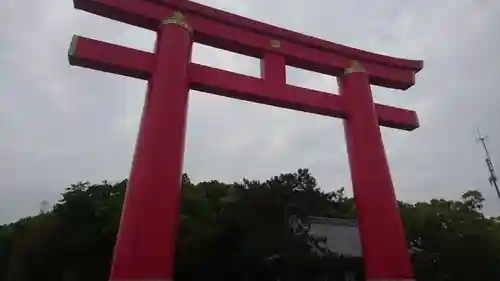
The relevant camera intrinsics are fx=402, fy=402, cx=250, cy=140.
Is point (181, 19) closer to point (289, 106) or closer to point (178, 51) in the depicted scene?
point (178, 51)

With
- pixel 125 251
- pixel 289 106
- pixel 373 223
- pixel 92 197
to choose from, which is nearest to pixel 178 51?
pixel 289 106

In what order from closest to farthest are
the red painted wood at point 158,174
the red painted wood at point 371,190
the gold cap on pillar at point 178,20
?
the red painted wood at point 158,174 < the red painted wood at point 371,190 < the gold cap on pillar at point 178,20

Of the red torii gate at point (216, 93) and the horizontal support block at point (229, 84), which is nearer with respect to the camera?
the red torii gate at point (216, 93)

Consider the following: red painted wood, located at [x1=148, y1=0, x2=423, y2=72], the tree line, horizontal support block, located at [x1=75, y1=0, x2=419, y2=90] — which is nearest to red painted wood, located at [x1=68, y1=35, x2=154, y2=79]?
horizontal support block, located at [x1=75, y1=0, x2=419, y2=90]

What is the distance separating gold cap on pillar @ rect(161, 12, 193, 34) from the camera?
5793mm

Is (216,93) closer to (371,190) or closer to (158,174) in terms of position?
(158,174)

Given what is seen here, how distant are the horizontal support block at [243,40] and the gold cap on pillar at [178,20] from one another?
9 centimetres

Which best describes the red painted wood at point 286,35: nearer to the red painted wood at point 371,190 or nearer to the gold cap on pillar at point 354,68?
the gold cap on pillar at point 354,68

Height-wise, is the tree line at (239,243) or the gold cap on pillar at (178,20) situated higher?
the gold cap on pillar at (178,20)

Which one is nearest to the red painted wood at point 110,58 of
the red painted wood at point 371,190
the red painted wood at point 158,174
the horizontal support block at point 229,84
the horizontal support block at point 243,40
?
the horizontal support block at point 229,84

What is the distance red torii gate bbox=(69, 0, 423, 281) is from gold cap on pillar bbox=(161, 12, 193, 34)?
1 centimetres

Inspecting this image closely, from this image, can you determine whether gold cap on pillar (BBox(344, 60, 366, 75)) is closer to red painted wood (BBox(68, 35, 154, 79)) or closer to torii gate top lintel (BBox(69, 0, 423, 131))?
torii gate top lintel (BBox(69, 0, 423, 131))

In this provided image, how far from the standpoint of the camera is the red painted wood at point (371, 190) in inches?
222

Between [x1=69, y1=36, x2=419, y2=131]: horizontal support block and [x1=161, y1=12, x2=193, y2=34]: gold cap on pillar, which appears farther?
[x1=161, y1=12, x2=193, y2=34]: gold cap on pillar
